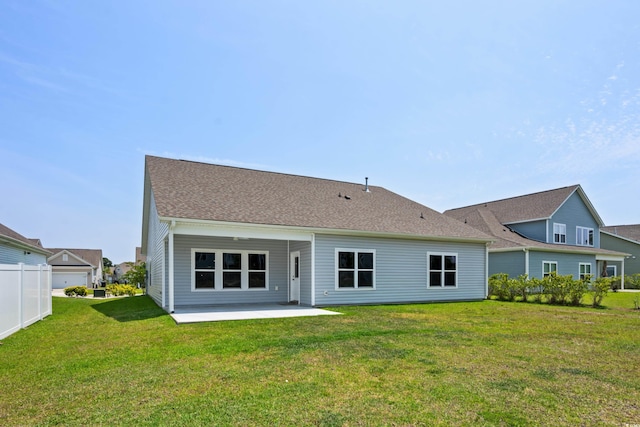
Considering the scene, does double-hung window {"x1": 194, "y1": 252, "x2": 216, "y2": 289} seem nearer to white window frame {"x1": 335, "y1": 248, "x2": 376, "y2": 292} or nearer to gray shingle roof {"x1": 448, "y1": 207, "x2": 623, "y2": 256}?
white window frame {"x1": 335, "y1": 248, "x2": 376, "y2": 292}

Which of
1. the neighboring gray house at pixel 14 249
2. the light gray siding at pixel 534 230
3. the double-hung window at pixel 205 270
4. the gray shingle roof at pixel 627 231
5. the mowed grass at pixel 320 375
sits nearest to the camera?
the mowed grass at pixel 320 375

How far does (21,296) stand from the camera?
9469mm

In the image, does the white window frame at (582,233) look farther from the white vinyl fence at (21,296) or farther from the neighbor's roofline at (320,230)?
the white vinyl fence at (21,296)

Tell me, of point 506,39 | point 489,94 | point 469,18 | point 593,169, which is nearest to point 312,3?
point 469,18

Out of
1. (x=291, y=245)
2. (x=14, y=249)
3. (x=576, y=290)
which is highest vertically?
(x=291, y=245)

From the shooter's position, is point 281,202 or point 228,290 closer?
point 228,290

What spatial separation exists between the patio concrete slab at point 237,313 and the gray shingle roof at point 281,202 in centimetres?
266

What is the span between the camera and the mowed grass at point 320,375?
4008mm

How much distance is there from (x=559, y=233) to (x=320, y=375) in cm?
2679

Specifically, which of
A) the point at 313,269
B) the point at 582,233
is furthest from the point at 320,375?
→ the point at 582,233

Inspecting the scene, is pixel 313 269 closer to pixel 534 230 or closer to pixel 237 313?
pixel 237 313

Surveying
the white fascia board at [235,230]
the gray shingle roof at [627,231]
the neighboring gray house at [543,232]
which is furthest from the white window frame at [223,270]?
the gray shingle roof at [627,231]

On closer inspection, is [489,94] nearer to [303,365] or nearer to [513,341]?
[513,341]

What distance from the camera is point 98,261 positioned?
2308 inches
